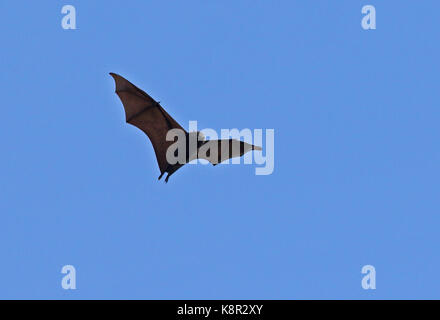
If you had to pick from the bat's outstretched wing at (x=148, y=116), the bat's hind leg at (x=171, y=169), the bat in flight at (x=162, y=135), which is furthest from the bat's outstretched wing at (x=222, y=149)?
the bat's outstretched wing at (x=148, y=116)

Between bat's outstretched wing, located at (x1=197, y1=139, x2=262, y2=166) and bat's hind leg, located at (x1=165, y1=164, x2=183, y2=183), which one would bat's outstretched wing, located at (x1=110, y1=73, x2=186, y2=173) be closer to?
bat's hind leg, located at (x1=165, y1=164, x2=183, y2=183)

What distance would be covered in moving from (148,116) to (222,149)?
2597 millimetres

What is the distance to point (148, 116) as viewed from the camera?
18484 mm

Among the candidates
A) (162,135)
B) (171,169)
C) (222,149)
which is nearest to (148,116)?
(162,135)

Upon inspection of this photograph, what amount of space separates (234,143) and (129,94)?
142 inches

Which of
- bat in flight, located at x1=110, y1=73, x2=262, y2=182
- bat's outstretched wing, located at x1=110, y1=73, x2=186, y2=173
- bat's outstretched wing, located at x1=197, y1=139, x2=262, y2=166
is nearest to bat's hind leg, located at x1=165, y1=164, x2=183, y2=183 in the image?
bat in flight, located at x1=110, y1=73, x2=262, y2=182

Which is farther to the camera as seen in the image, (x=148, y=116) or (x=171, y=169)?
(x=148, y=116)

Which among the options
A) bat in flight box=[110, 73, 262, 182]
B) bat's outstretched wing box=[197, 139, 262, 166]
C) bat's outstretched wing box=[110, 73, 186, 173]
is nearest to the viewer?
bat's outstretched wing box=[197, 139, 262, 166]

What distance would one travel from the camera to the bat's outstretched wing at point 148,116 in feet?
59.1

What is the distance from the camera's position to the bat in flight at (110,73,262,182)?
1758 centimetres

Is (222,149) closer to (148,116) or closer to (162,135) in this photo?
(162,135)

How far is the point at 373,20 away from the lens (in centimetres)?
1834
